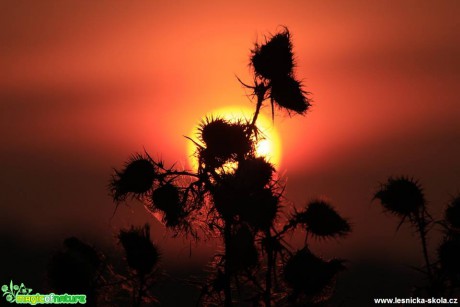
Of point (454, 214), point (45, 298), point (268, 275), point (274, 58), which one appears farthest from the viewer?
point (274, 58)

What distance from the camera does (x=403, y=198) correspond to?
11.0 meters

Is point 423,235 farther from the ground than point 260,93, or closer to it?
closer to it

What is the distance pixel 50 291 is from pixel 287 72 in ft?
13.0

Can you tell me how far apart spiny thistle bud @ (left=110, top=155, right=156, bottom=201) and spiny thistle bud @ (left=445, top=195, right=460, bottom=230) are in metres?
3.55

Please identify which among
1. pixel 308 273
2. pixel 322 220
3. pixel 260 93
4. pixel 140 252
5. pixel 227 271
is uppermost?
pixel 260 93

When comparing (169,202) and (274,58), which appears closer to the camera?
(169,202)

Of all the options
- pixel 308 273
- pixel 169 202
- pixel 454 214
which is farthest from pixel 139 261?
pixel 454 214

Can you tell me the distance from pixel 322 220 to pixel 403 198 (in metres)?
1.10

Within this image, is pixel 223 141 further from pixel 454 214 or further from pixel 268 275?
pixel 454 214

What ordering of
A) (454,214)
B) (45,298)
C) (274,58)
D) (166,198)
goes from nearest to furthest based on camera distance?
(45,298) < (166,198) < (454,214) < (274,58)

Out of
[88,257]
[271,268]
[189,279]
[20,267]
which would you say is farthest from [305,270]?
[20,267]

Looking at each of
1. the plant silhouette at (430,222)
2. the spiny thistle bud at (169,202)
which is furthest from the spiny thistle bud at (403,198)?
the spiny thistle bud at (169,202)

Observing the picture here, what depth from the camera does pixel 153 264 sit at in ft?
34.2

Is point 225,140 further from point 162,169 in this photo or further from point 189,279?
point 189,279
